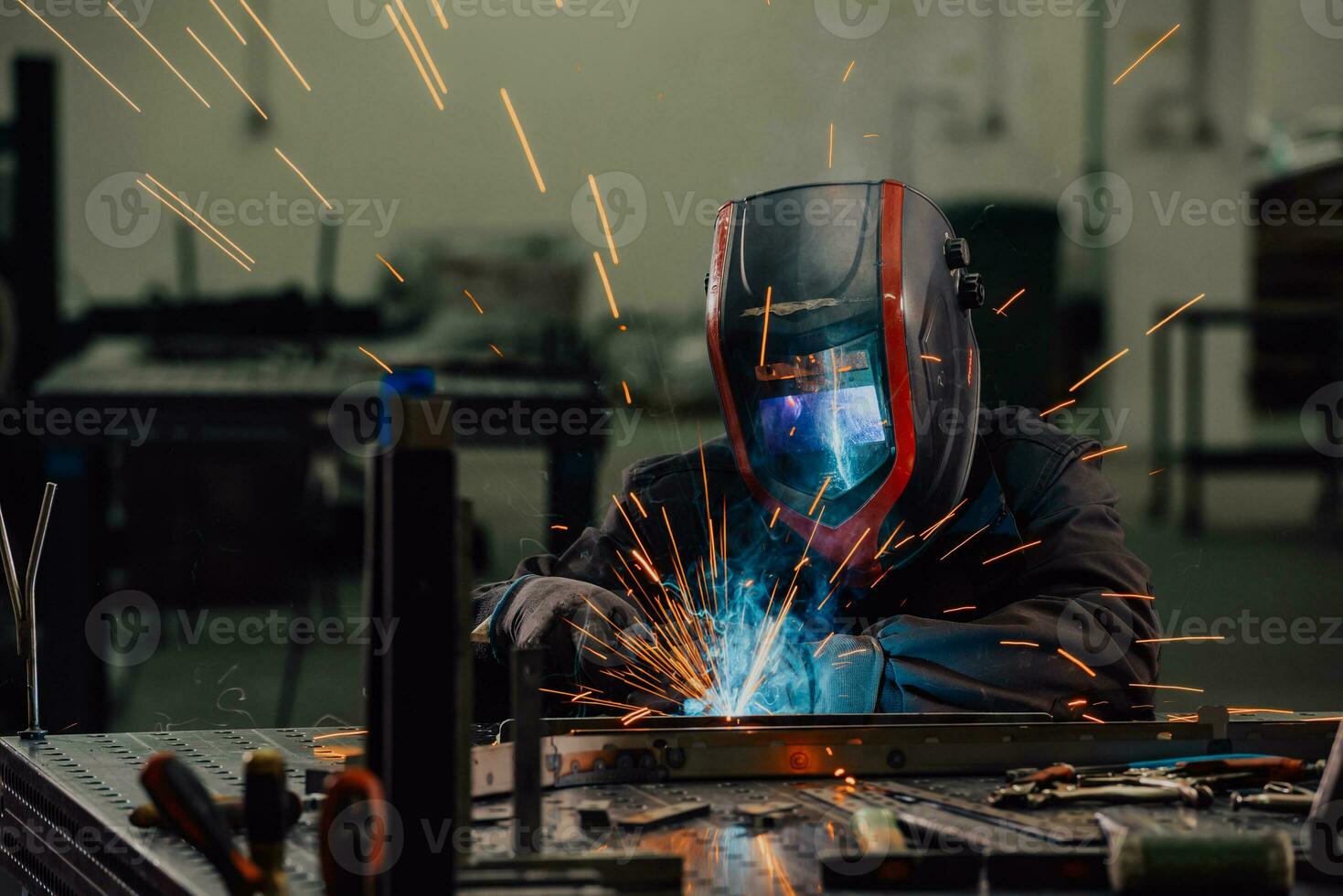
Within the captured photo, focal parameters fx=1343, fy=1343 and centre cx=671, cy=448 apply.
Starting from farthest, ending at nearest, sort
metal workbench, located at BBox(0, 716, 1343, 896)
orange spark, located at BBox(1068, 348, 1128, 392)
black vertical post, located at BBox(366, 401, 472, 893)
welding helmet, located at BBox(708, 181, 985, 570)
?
orange spark, located at BBox(1068, 348, 1128, 392), welding helmet, located at BBox(708, 181, 985, 570), metal workbench, located at BBox(0, 716, 1343, 896), black vertical post, located at BBox(366, 401, 472, 893)

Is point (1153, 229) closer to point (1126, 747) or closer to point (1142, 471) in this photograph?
point (1142, 471)

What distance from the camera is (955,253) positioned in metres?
2.01

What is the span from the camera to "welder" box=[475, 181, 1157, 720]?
1780 mm

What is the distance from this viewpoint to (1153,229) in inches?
268

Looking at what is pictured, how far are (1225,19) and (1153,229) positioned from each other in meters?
1.20

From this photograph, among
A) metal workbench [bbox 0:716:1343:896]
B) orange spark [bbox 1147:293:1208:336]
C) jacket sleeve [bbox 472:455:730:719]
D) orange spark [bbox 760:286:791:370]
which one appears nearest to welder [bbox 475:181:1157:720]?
orange spark [bbox 760:286:791:370]

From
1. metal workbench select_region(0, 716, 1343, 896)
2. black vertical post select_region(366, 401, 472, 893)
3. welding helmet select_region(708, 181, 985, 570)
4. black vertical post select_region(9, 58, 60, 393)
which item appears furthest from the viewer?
black vertical post select_region(9, 58, 60, 393)

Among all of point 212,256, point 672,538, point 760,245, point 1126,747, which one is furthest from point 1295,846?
point 212,256

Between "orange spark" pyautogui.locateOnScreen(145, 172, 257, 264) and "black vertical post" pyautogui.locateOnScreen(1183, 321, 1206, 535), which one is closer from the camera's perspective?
"orange spark" pyautogui.locateOnScreen(145, 172, 257, 264)

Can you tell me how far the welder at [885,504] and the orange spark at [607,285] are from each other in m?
2.61

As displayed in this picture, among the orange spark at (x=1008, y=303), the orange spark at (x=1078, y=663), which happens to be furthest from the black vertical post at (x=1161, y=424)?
the orange spark at (x=1078, y=663)

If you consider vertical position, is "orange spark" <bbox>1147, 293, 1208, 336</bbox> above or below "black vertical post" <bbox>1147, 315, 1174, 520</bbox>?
above

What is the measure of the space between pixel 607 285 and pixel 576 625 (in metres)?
2.85

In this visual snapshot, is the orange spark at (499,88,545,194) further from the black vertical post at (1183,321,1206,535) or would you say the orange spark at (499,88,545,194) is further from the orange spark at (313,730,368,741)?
the black vertical post at (1183,321,1206,535)
